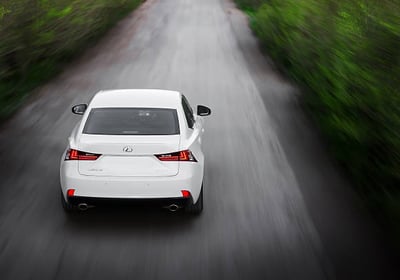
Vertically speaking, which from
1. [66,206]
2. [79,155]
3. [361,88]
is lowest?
[66,206]

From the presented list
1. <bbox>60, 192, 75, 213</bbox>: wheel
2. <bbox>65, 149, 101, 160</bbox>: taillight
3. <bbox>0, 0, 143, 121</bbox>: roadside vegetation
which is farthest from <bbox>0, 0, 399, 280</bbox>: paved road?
<bbox>65, 149, 101, 160</bbox>: taillight

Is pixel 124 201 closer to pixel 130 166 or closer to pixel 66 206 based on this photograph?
pixel 130 166

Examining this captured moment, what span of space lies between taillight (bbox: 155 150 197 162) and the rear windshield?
365 millimetres

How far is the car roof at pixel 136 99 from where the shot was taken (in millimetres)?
7641

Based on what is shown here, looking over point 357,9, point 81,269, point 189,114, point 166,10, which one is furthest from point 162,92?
point 166,10

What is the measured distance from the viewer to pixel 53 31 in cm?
1752

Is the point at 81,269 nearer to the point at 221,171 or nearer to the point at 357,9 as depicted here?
the point at 221,171

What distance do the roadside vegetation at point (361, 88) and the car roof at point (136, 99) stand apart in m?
2.79

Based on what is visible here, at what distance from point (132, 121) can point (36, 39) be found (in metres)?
9.94

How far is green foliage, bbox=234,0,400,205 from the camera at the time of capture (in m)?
7.38

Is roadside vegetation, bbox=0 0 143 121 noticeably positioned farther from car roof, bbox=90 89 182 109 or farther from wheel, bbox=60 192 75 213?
wheel, bbox=60 192 75 213

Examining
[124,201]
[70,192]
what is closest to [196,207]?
[124,201]

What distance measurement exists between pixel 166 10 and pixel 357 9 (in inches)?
1085

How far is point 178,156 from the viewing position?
269 inches
